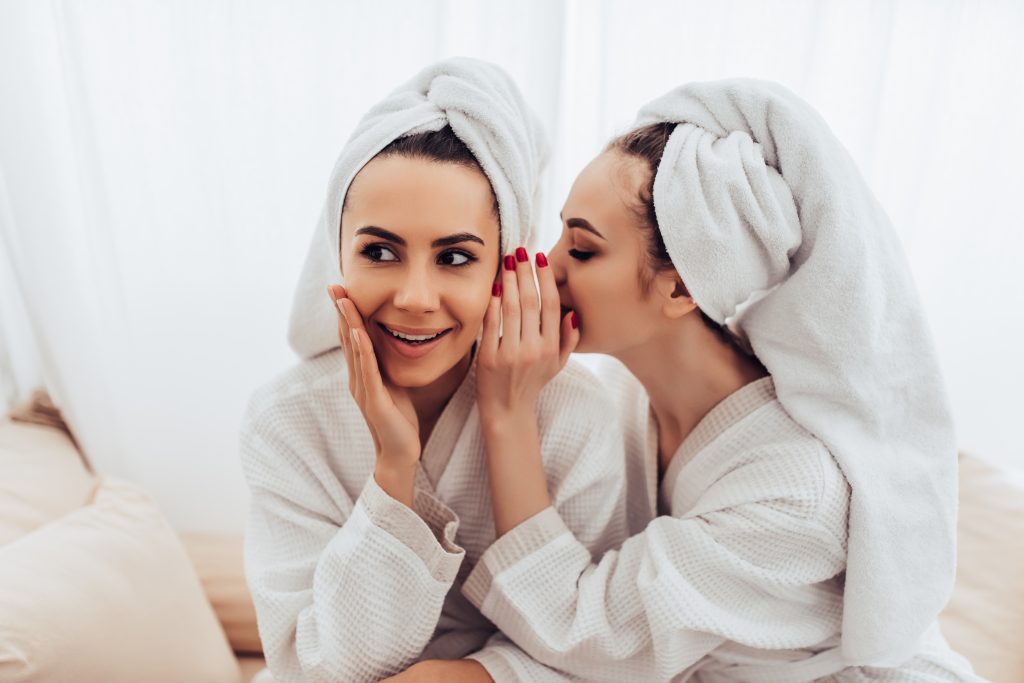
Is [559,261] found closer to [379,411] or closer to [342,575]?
[379,411]

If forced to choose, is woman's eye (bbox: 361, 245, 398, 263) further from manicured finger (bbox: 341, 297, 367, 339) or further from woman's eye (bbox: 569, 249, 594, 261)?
woman's eye (bbox: 569, 249, 594, 261)

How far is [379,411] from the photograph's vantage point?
1.11 m

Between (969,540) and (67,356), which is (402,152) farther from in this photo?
(969,540)

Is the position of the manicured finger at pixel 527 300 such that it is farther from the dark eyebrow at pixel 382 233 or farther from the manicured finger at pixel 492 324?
the dark eyebrow at pixel 382 233

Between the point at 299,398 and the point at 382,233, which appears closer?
the point at 382,233

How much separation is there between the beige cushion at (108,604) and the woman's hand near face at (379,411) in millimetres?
566

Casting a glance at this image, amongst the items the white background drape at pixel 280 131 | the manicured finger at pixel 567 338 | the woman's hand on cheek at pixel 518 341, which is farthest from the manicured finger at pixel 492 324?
the white background drape at pixel 280 131

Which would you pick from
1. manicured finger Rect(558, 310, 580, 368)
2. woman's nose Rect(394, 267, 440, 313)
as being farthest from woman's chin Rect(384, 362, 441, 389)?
manicured finger Rect(558, 310, 580, 368)

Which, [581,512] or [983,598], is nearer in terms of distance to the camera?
[581,512]

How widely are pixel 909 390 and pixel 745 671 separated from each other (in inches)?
20.0

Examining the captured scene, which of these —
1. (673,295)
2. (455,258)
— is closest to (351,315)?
(455,258)

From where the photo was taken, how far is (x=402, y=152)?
1.07 metres

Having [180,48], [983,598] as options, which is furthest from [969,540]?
[180,48]

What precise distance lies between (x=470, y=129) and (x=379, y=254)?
0.68 ft
